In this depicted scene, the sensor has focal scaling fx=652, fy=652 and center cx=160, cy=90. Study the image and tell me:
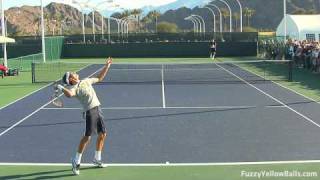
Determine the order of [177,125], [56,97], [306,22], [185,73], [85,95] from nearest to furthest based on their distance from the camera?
[56,97]
[85,95]
[177,125]
[185,73]
[306,22]

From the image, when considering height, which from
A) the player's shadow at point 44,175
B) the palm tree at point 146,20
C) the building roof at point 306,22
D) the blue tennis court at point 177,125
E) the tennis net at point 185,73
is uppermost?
the palm tree at point 146,20

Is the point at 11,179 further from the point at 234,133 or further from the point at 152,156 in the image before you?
the point at 234,133

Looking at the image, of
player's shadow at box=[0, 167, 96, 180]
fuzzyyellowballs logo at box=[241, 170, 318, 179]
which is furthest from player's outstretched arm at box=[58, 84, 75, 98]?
fuzzyyellowballs logo at box=[241, 170, 318, 179]

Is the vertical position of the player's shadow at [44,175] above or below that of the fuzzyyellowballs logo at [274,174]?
below

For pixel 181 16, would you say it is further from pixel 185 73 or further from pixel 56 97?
pixel 56 97

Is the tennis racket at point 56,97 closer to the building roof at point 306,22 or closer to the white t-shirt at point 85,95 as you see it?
the white t-shirt at point 85,95

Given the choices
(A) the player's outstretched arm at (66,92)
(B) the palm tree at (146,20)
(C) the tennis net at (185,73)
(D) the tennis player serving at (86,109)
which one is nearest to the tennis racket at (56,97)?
(A) the player's outstretched arm at (66,92)

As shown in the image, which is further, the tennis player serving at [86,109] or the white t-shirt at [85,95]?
the white t-shirt at [85,95]

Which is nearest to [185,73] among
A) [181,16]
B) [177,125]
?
[177,125]

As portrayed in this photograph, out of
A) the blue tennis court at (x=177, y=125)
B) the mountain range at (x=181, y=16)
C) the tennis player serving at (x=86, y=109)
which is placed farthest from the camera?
the mountain range at (x=181, y=16)

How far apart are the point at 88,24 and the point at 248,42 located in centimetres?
14413

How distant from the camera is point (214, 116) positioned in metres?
18.2

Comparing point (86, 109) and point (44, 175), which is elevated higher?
point (86, 109)

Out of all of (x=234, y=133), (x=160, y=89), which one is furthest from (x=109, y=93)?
Result: (x=234, y=133)
